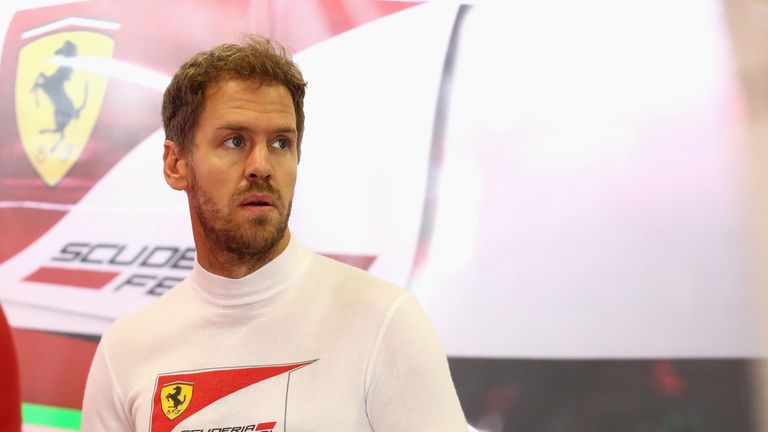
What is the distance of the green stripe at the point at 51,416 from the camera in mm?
2125

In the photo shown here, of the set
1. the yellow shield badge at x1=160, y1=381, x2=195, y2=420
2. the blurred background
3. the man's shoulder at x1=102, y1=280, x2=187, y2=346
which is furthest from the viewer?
the blurred background

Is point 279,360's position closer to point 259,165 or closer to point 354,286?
point 354,286

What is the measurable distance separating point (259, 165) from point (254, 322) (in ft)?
0.81

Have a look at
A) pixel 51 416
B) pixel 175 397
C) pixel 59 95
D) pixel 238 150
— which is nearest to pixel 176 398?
pixel 175 397

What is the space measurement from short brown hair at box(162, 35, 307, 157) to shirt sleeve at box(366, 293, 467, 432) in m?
0.38

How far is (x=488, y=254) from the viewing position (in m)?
1.96

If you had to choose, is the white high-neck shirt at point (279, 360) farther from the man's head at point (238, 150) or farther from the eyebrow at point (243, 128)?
the eyebrow at point (243, 128)

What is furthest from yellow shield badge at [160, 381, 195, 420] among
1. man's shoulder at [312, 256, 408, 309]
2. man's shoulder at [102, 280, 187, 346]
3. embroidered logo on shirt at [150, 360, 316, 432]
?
man's shoulder at [312, 256, 408, 309]

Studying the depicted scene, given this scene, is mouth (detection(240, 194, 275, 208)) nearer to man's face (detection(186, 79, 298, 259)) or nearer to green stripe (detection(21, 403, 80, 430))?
man's face (detection(186, 79, 298, 259))

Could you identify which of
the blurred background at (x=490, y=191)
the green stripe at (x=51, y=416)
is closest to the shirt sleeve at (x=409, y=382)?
the blurred background at (x=490, y=191)

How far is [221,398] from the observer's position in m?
1.15

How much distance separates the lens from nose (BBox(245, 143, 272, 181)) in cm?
117

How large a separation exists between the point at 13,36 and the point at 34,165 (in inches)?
16.1

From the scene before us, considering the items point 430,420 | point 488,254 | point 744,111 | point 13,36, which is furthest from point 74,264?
point 744,111
